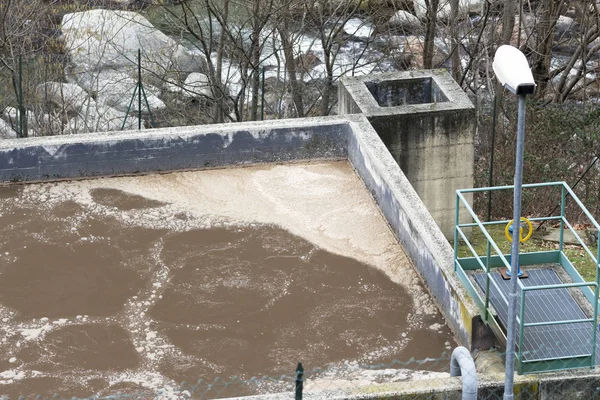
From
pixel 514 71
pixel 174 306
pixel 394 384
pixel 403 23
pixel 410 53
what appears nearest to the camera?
pixel 514 71

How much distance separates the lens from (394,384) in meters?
7.05

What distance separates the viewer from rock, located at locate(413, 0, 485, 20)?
66.0ft

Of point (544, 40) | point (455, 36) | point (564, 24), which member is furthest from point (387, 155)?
point (564, 24)

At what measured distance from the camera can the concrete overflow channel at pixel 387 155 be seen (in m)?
7.75

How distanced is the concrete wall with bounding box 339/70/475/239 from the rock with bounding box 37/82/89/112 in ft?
20.7

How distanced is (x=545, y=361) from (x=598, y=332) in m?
0.89

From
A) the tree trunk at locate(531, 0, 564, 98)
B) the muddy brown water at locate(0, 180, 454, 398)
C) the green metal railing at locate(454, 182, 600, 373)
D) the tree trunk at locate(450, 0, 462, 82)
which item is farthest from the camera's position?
the tree trunk at locate(531, 0, 564, 98)

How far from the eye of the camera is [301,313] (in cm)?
855

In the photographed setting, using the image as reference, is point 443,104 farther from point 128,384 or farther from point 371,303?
point 128,384

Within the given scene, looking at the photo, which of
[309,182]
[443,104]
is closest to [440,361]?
[309,182]

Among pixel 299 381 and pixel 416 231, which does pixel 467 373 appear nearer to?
pixel 299 381

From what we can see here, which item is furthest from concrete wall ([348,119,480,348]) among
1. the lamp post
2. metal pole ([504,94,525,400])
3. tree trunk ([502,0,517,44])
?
tree trunk ([502,0,517,44])

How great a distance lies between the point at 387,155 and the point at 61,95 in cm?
864

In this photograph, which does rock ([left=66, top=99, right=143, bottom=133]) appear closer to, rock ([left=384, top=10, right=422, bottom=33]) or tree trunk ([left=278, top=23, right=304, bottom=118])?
tree trunk ([left=278, top=23, right=304, bottom=118])
